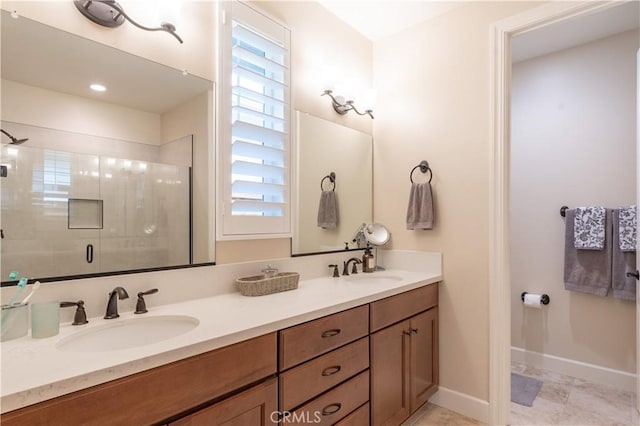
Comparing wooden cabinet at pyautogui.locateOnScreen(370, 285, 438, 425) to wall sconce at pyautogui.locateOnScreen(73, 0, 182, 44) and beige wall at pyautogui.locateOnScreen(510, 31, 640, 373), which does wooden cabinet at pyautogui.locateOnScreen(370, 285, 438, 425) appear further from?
wall sconce at pyautogui.locateOnScreen(73, 0, 182, 44)

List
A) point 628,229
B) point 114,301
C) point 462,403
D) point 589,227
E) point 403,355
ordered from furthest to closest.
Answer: point 589,227, point 628,229, point 462,403, point 403,355, point 114,301

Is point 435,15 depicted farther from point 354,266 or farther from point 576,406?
point 576,406

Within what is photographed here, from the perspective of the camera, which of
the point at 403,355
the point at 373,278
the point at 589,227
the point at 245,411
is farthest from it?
the point at 589,227

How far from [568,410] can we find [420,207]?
1598 millimetres

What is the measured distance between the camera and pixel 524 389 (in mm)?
2436

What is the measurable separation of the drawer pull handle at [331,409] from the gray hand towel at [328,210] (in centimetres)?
107

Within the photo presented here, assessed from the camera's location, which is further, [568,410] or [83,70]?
[568,410]

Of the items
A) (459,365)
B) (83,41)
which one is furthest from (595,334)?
(83,41)

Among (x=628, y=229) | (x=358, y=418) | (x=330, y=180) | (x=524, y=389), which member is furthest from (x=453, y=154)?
(x=524, y=389)

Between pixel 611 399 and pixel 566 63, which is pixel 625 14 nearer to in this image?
pixel 566 63

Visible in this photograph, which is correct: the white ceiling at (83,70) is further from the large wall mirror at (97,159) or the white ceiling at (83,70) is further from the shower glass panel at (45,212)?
the shower glass panel at (45,212)

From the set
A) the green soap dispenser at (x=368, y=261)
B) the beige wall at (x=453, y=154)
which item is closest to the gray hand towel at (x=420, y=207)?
the beige wall at (x=453, y=154)

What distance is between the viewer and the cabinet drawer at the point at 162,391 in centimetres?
77

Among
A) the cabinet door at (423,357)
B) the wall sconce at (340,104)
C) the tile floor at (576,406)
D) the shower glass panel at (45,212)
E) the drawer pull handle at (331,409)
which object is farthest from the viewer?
the wall sconce at (340,104)
